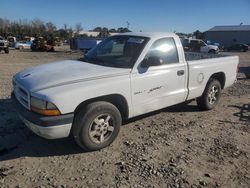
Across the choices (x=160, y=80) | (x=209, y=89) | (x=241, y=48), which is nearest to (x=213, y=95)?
(x=209, y=89)

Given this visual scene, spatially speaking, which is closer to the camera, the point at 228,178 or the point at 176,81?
the point at 228,178

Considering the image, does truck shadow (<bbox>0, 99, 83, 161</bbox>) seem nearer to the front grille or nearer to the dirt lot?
the dirt lot

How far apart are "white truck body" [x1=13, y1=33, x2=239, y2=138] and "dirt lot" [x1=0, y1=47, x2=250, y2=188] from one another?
0.50 meters

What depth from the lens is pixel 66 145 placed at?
4.58 metres

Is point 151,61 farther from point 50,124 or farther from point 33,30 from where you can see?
point 33,30

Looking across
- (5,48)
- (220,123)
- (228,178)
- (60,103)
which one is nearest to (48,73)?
(60,103)

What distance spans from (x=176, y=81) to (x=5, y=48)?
28.5m

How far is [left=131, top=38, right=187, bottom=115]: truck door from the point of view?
4.73 metres

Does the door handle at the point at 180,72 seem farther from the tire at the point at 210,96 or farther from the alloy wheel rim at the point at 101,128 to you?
the alloy wheel rim at the point at 101,128

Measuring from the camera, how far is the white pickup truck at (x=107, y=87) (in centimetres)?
386

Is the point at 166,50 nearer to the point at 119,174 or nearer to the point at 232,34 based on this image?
the point at 119,174

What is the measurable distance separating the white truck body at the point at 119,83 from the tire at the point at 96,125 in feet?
0.47

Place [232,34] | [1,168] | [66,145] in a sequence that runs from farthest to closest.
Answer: [232,34], [66,145], [1,168]

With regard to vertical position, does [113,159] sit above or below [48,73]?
below
